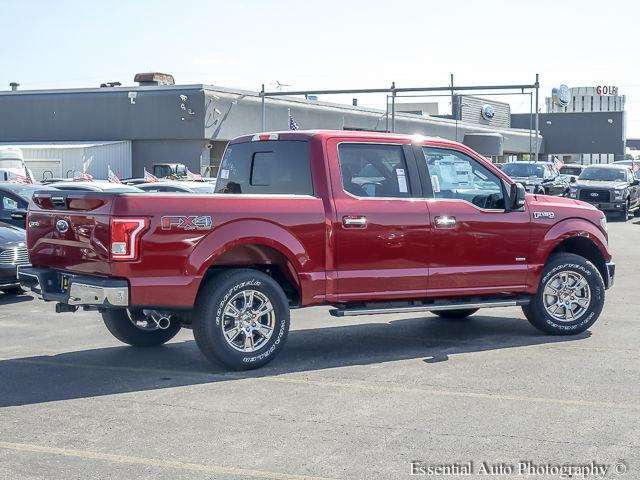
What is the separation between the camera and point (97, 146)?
44.7 metres

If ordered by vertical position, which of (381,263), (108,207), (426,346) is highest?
(108,207)

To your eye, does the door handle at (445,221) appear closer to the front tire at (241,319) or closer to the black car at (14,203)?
the front tire at (241,319)

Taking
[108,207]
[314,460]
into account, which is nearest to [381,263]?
[108,207]

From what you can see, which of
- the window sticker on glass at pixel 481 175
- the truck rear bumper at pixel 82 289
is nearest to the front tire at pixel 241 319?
the truck rear bumper at pixel 82 289

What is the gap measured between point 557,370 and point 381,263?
1844mm

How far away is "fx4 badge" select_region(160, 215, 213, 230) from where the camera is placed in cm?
764

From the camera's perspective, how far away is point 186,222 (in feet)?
25.4

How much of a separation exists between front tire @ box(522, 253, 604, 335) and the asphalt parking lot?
0.18 m

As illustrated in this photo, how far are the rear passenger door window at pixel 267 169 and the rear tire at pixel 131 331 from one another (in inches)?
60.4

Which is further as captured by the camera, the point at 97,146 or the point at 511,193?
the point at 97,146

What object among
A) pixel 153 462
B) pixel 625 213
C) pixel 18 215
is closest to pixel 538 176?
pixel 625 213

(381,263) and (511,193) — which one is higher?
(511,193)

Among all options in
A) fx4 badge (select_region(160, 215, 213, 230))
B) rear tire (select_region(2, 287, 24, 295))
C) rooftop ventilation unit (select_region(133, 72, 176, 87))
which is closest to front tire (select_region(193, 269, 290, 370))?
fx4 badge (select_region(160, 215, 213, 230))

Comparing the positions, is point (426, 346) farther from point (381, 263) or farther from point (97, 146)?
point (97, 146)
